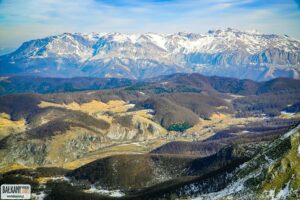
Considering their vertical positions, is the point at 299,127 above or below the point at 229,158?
above

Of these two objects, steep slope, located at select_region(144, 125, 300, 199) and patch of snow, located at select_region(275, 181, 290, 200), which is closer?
patch of snow, located at select_region(275, 181, 290, 200)

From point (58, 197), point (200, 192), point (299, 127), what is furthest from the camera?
point (58, 197)

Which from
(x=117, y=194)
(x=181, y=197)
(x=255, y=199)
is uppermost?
(x=255, y=199)

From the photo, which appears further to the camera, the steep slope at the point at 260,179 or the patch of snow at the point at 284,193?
the steep slope at the point at 260,179

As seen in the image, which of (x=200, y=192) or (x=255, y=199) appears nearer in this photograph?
(x=255, y=199)

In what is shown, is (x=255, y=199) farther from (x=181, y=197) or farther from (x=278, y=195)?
(x=181, y=197)

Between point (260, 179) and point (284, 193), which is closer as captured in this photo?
point (284, 193)

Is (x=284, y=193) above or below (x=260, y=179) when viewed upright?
above

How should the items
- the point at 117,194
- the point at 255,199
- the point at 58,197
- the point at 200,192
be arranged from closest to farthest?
the point at 255,199
the point at 200,192
the point at 58,197
the point at 117,194

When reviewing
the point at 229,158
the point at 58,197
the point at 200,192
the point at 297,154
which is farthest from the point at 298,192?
the point at 58,197

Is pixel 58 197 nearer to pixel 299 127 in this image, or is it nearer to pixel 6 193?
pixel 6 193
